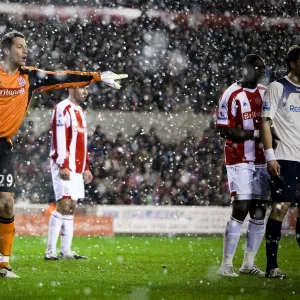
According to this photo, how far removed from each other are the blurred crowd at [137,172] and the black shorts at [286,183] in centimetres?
991

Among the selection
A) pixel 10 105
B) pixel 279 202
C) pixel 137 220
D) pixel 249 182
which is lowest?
pixel 137 220

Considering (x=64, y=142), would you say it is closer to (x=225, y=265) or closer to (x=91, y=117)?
(x=225, y=265)

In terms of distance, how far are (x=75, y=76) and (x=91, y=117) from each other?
13255 millimetres

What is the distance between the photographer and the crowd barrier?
42.6 ft

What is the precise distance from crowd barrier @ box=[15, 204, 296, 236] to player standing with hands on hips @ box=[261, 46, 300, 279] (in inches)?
288

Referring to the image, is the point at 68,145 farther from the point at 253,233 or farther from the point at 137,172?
the point at 137,172

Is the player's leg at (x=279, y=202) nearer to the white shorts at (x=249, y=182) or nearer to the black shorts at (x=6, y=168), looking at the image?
the white shorts at (x=249, y=182)

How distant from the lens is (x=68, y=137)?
8.11 metres

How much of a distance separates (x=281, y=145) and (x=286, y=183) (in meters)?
0.31

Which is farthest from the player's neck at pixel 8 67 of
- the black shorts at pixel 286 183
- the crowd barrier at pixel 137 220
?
the crowd barrier at pixel 137 220

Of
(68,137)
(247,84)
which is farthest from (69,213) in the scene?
(247,84)

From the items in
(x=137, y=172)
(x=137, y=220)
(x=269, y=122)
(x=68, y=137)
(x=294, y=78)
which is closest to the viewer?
(x=269, y=122)

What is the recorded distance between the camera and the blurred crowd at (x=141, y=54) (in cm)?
1941

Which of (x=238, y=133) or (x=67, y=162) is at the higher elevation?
(x=238, y=133)
